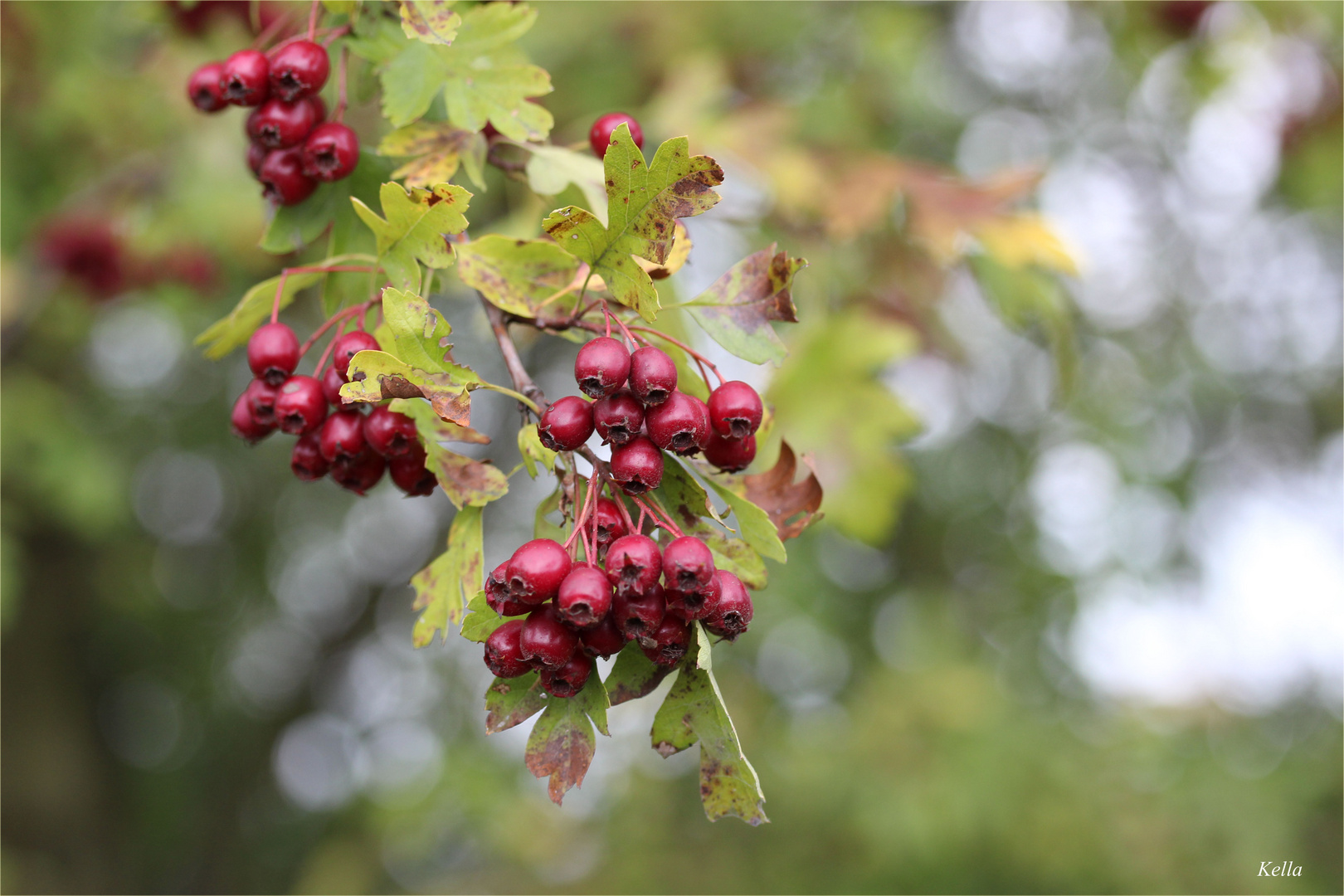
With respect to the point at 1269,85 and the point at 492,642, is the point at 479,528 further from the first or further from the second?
the point at 1269,85

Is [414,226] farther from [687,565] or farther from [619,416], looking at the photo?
[687,565]

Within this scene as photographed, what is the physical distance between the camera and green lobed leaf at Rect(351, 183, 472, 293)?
A: 104 centimetres

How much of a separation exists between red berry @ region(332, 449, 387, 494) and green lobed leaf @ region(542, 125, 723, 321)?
14.8 inches

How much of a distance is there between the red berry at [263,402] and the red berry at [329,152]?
316 mm

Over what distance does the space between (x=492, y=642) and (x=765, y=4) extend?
3760 mm

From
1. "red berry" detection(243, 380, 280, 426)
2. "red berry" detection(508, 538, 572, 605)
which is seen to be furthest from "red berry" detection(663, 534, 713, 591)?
"red berry" detection(243, 380, 280, 426)

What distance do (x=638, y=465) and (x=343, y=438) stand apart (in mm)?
399

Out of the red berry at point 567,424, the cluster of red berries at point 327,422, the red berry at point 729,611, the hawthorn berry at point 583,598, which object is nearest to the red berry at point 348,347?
the cluster of red berries at point 327,422

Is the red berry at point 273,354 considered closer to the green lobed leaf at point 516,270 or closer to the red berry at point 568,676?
the green lobed leaf at point 516,270

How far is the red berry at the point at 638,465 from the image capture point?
3.03 ft

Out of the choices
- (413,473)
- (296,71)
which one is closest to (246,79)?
(296,71)

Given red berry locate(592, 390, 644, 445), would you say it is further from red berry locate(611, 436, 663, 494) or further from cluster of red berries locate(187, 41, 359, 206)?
cluster of red berries locate(187, 41, 359, 206)

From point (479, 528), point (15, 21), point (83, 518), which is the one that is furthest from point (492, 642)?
point (83, 518)

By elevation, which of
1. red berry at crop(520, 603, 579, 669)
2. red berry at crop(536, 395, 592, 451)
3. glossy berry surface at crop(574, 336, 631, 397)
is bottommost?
red berry at crop(520, 603, 579, 669)
